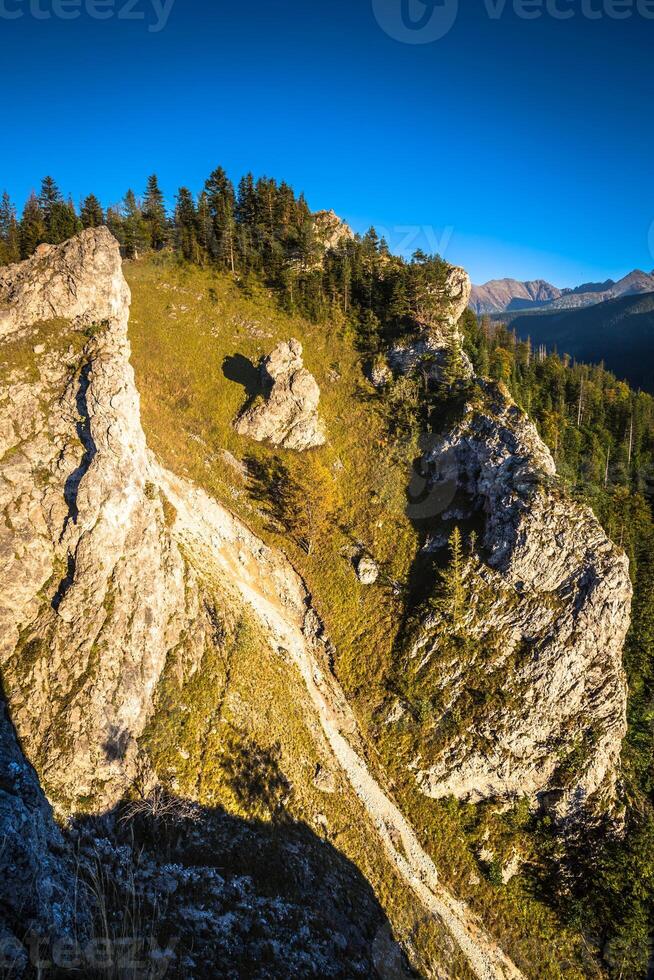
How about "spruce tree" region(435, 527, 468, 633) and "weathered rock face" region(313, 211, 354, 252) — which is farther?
"weathered rock face" region(313, 211, 354, 252)

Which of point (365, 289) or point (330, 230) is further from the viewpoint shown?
point (330, 230)

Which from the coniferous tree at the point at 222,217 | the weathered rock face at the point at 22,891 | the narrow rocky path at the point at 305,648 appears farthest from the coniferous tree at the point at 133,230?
the weathered rock face at the point at 22,891

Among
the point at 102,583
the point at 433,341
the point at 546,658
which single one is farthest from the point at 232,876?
the point at 433,341

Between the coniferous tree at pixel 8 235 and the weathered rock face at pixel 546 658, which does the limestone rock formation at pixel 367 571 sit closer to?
the weathered rock face at pixel 546 658

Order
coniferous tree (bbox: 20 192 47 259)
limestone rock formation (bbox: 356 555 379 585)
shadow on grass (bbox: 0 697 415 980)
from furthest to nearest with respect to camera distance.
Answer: coniferous tree (bbox: 20 192 47 259)
limestone rock formation (bbox: 356 555 379 585)
shadow on grass (bbox: 0 697 415 980)

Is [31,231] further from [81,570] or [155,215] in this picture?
[81,570]

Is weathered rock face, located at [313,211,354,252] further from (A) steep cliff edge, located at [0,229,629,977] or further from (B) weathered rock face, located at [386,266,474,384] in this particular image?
(A) steep cliff edge, located at [0,229,629,977]

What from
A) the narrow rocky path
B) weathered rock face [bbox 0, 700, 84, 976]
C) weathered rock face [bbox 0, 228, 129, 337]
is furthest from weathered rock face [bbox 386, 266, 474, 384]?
weathered rock face [bbox 0, 700, 84, 976]
